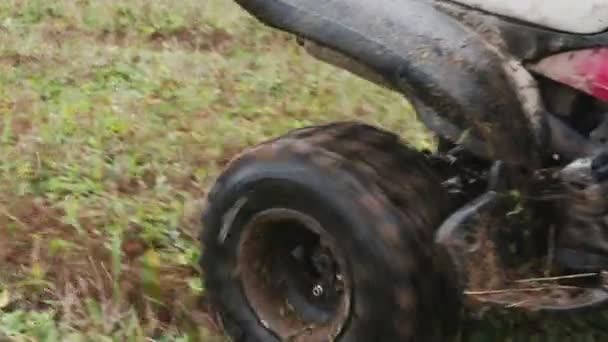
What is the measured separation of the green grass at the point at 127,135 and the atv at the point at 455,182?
691 millimetres

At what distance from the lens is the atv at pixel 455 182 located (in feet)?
8.34

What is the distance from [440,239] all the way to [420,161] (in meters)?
0.40

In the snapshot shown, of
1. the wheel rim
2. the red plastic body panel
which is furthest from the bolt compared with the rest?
the red plastic body panel

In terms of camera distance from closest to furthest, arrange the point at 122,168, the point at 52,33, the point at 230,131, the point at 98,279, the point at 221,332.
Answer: the point at 221,332
the point at 98,279
the point at 122,168
the point at 230,131
the point at 52,33

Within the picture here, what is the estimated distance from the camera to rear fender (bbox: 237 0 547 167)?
8.54 ft

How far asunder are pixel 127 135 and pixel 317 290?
7.38ft

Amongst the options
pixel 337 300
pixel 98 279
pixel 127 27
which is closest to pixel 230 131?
pixel 98 279

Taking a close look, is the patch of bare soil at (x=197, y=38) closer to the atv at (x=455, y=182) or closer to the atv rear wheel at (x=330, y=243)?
the atv rear wheel at (x=330, y=243)

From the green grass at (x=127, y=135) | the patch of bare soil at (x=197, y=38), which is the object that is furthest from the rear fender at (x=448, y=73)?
the patch of bare soil at (x=197, y=38)

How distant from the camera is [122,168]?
4.51 metres

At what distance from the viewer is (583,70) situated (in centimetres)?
252

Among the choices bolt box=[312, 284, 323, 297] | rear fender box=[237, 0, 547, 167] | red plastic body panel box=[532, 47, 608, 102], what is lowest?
bolt box=[312, 284, 323, 297]

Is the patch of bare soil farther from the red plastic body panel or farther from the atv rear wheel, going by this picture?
the red plastic body panel

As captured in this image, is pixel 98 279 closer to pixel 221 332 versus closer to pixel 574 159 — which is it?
pixel 221 332
